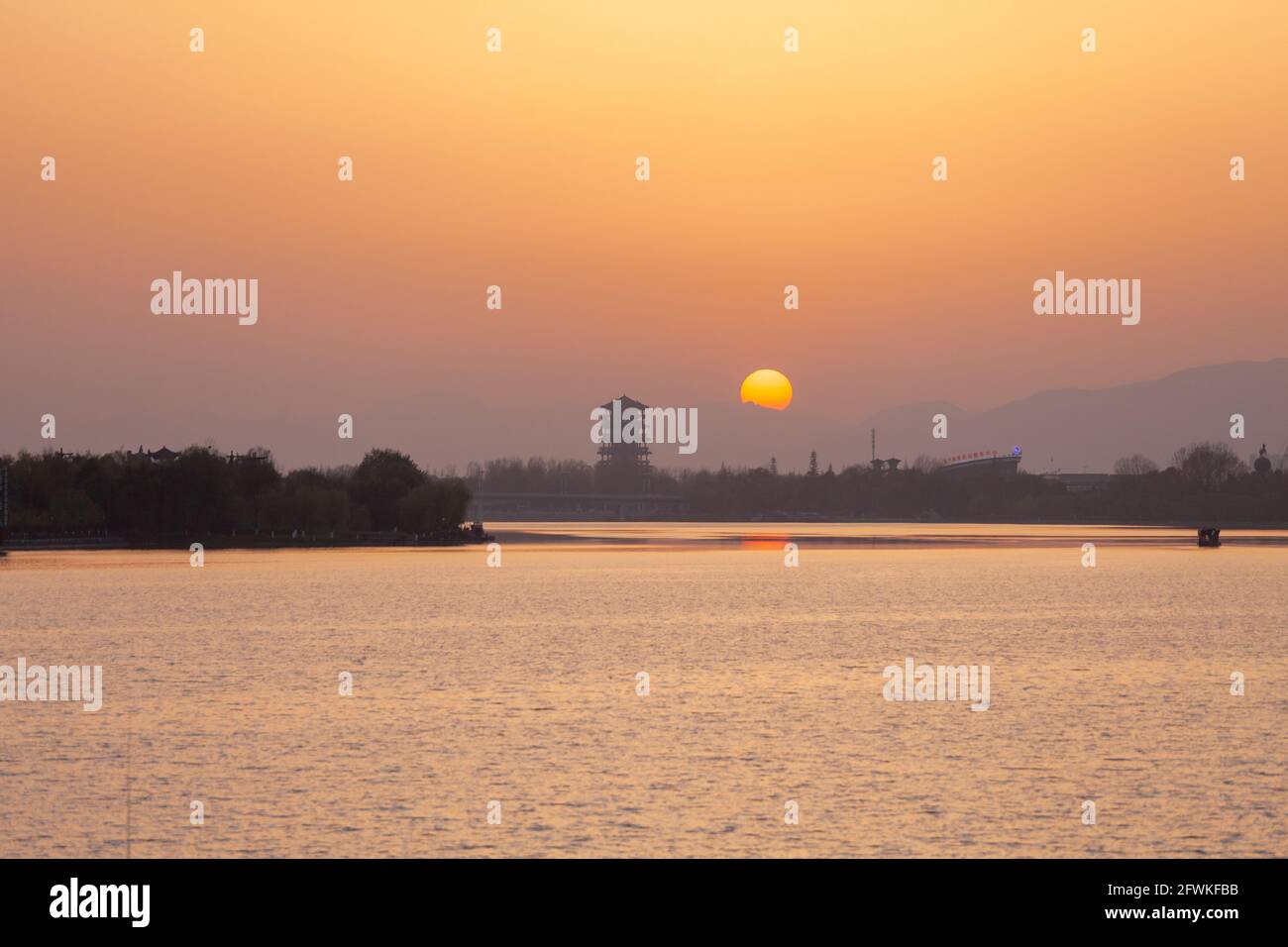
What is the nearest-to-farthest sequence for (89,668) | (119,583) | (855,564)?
(89,668) < (119,583) < (855,564)

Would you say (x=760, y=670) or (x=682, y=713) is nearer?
(x=682, y=713)

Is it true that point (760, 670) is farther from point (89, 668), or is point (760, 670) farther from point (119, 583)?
point (119, 583)

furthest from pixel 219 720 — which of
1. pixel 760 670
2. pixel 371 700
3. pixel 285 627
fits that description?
pixel 285 627

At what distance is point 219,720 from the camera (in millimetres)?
47375

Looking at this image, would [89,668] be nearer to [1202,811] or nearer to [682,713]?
[682,713]

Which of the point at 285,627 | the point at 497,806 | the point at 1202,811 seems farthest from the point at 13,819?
the point at 285,627

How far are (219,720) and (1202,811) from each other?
91.2ft

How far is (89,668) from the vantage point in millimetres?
62219

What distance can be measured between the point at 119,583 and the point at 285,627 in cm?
4714
